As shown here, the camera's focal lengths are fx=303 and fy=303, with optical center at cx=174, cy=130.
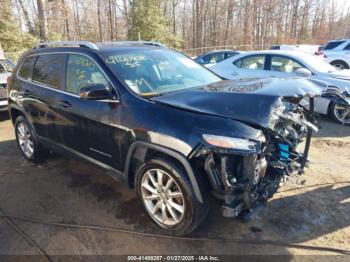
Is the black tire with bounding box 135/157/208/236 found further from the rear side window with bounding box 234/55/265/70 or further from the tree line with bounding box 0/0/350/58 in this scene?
the tree line with bounding box 0/0/350/58

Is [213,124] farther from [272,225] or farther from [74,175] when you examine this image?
[74,175]

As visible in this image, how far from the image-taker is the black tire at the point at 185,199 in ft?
8.71

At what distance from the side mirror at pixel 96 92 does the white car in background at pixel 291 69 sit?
385 centimetres

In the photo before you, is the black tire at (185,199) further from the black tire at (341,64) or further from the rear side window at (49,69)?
the black tire at (341,64)

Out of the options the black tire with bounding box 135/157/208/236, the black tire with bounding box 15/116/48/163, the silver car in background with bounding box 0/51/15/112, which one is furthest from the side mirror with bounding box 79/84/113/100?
the silver car in background with bounding box 0/51/15/112

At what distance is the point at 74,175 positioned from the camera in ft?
14.3

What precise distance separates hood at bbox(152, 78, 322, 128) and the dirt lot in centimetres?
115

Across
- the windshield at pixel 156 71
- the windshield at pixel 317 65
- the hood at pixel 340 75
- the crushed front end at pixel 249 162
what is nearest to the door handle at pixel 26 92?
the windshield at pixel 156 71

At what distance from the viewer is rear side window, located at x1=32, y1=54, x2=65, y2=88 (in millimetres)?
3936

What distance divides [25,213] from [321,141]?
16.1 feet

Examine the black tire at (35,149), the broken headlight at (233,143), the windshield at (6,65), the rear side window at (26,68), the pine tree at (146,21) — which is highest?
the pine tree at (146,21)

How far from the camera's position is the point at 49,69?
413 centimetres

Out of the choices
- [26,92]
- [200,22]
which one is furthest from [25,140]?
[200,22]

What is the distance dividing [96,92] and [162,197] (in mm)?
1232
